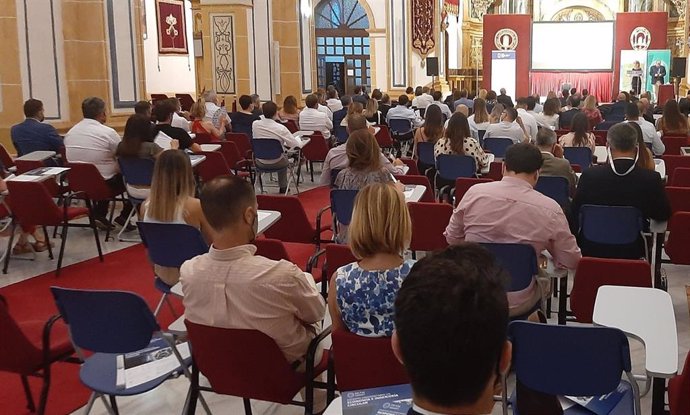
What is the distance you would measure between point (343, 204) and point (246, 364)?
99.6 inches

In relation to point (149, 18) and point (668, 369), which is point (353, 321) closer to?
point (668, 369)

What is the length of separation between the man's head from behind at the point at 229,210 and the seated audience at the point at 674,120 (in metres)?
7.12

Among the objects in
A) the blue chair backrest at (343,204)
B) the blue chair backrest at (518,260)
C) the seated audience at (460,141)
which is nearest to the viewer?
the blue chair backrest at (518,260)

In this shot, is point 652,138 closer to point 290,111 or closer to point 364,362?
point 290,111

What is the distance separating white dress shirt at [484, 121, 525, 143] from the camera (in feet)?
27.8

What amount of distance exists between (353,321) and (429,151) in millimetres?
5619

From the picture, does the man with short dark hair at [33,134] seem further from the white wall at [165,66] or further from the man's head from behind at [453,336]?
the white wall at [165,66]

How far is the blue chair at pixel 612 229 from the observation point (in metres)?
4.38

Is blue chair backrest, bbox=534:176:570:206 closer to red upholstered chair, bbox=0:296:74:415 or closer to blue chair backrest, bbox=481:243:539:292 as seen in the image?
blue chair backrest, bbox=481:243:539:292

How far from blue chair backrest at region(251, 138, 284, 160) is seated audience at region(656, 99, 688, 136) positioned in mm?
4541

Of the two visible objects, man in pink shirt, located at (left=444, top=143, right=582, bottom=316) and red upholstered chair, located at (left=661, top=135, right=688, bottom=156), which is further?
red upholstered chair, located at (left=661, top=135, right=688, bottom=156)

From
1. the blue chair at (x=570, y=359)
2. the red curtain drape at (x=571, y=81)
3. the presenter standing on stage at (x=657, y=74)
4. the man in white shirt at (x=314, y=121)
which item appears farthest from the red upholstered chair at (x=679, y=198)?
the red curtain drape at (x=571, y=81)

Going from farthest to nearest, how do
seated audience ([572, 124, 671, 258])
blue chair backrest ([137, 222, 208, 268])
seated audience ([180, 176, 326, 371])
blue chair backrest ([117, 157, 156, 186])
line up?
blue chair backrest ([117, 157, 156, 186]) < seated audience ([572, 124, 671, 258]) < blue chair backrest ([137, 222, 208, 268]) < seated audience ([180, 176, 326, 371])

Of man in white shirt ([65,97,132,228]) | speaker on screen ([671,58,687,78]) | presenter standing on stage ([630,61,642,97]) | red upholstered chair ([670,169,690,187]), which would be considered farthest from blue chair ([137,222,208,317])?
presenter standing on stage ([630,61,642,97])
